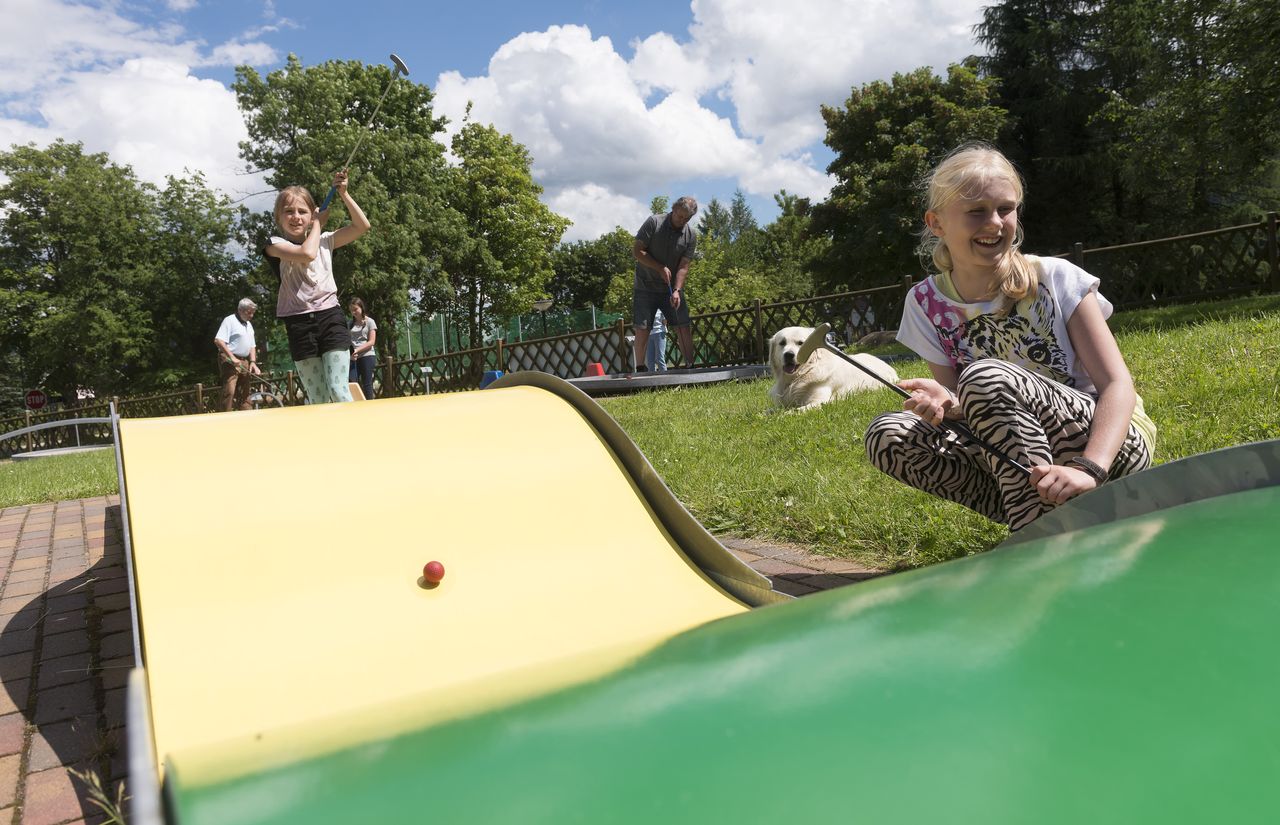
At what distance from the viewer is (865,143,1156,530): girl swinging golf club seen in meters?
2.14

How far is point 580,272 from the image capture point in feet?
258

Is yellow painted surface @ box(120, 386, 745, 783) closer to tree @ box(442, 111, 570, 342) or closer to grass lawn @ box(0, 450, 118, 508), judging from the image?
grass lawn @ box(0, 450, 118, 508)

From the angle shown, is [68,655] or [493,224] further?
[493,224]

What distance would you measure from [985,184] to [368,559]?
1749 millimetres

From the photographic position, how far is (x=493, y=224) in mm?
36469

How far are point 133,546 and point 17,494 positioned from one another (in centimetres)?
655

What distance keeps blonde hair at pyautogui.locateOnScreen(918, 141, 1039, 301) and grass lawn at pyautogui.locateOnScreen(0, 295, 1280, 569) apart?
1.06 m

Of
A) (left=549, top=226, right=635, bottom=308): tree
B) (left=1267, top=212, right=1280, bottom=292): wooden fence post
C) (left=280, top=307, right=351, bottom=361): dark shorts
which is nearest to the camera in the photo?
(left=280, top=307, right=351, bottom=361): dark shorts

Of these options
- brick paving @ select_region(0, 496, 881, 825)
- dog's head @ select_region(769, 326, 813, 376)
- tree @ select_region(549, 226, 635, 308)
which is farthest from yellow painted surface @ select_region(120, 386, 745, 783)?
tree @ select_region(549, 226, 635, 308)

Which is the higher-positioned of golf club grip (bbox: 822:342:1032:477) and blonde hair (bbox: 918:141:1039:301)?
blonde hair (bbox: 918:141:1039:301)

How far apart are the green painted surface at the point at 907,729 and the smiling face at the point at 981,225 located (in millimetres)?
1429

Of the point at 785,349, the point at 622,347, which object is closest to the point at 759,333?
the point at 622,347

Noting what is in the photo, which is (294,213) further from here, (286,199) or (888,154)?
(888,154)

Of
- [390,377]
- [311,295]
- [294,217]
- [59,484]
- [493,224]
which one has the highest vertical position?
[493,224]
